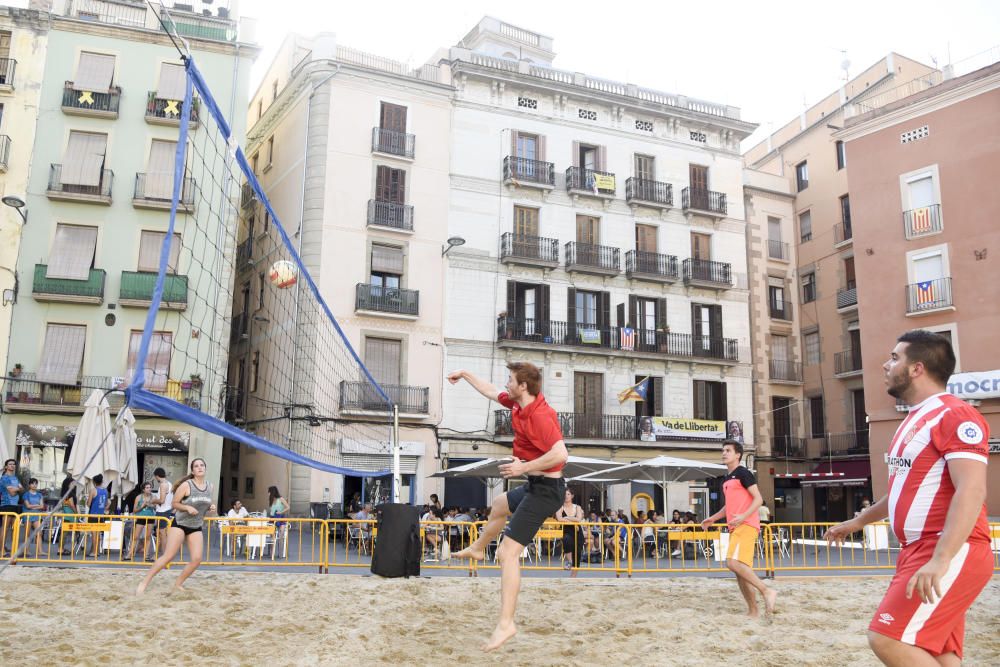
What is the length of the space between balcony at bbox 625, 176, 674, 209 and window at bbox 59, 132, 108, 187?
17.8m

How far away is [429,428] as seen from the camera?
27625 mm

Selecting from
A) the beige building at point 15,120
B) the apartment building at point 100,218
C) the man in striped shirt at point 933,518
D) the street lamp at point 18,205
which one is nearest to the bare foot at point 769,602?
the man in striped shirt at point 933,518

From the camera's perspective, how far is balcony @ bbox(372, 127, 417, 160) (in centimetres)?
2864

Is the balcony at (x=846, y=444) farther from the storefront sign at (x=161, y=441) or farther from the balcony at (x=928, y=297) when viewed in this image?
the storefront sign at (x=161, y=441)

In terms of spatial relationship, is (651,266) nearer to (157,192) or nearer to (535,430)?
(157,192)

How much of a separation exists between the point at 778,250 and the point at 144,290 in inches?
985

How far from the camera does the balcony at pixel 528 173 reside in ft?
99.0

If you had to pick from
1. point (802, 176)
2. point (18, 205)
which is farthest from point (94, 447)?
point (802, 176)

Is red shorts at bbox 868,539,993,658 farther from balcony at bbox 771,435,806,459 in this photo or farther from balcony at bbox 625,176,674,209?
balcony at bbox 771,435,806,459

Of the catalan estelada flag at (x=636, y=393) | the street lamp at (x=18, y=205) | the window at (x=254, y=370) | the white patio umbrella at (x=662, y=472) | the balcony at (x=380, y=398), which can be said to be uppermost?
the street lamp at (x=18, y=205)

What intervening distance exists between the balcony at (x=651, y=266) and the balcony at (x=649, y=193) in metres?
1.92

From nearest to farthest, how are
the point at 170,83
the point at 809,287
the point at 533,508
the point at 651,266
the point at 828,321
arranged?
the point at 533,508 → the point at 170,83 → the point at 651,266 → the point at 828,321 → the point at 809,287

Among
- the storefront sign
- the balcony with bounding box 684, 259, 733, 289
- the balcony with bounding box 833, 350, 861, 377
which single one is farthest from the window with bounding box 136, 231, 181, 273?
the balcony with bounding box 833, 350, 861, 377

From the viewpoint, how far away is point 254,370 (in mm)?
29719
